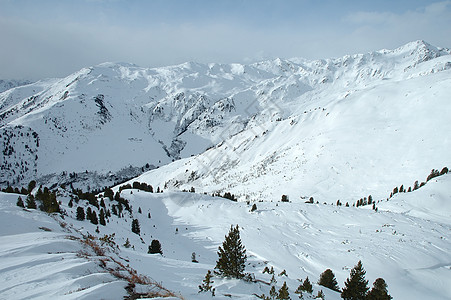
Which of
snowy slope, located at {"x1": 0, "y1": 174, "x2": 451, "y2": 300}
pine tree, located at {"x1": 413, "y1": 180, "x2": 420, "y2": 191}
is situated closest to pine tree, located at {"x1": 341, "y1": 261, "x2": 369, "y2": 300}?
snowy slope, located at {"x1": 0, "y1": 174, "x2": 451, "y2": 300}

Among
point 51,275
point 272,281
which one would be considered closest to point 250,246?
point 272,281

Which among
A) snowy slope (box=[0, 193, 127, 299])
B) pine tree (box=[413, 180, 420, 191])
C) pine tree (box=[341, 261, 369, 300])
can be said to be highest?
pine tree (box=[413, 180, 420, 191])

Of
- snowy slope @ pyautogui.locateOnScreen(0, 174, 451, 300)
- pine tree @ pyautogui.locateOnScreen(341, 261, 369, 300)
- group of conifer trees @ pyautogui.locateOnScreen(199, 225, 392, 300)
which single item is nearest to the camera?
snowy slope @ pyautogui.locateOnScreen(0, 174, 451, 300)

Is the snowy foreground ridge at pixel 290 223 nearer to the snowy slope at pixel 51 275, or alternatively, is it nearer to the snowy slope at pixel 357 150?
the snowy slope at pixel 51 275

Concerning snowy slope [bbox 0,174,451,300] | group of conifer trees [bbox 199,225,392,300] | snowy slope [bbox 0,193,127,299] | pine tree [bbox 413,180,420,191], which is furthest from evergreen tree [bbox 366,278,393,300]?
pine tree [bbox 413,180,420,191]

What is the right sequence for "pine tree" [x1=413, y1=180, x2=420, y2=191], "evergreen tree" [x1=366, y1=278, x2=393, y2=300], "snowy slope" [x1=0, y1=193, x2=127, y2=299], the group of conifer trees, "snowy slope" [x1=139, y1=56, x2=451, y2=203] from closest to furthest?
"snowy slope" [x1=0, y1=193, x2=127, y2=299] → the group of conifer trees → "evergreen tree" [x1=366, y1=278, x2=393, y2=300] → "pine tree" [x1=413, y1=180, x2=420, y2=191] → "snowy slope" [x1=139, y1=56, x2=451, y2=203]

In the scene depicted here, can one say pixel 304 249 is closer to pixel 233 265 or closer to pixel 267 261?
pixel 267 261

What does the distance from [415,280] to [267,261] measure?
39.7 ft

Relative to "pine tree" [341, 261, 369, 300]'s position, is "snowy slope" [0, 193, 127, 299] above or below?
above

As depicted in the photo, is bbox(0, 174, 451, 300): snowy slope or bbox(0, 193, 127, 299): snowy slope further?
bbox(0, 174, 451, 300): snowy slope

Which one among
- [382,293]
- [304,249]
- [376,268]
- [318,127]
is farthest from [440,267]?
[318,127]

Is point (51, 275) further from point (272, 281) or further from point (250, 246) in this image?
point (250, 246)

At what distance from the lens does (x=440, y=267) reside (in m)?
22.3

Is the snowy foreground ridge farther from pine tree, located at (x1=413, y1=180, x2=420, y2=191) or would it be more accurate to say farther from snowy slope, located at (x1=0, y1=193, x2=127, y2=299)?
pine tree, located at (x1=413, y1=180, x2=420, y2=191)
